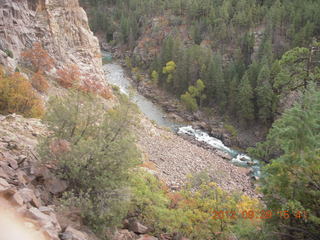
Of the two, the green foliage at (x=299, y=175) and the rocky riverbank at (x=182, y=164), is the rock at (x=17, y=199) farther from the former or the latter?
the rocky riverbank at (x=182, y=164)

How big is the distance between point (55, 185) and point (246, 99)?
40.9m

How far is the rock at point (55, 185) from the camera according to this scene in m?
11.7

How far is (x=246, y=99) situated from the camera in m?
47.1

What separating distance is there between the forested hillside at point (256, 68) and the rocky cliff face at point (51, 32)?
22121mm

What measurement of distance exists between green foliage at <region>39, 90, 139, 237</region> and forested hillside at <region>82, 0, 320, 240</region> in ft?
18.7

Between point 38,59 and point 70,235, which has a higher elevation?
point 70,235

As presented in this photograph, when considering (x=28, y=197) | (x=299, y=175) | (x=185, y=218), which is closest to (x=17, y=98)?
(x=28, y=197)

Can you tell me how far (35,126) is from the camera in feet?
62.6

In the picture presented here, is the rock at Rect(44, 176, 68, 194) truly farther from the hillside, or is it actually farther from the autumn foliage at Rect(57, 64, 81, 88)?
the autumn foliage at Rect(57, 64, 81, 88)

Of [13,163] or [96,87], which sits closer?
[13,163]

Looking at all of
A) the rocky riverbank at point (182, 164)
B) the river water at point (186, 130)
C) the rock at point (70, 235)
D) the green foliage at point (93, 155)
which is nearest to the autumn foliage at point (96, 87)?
the river water at point (186, 130)
